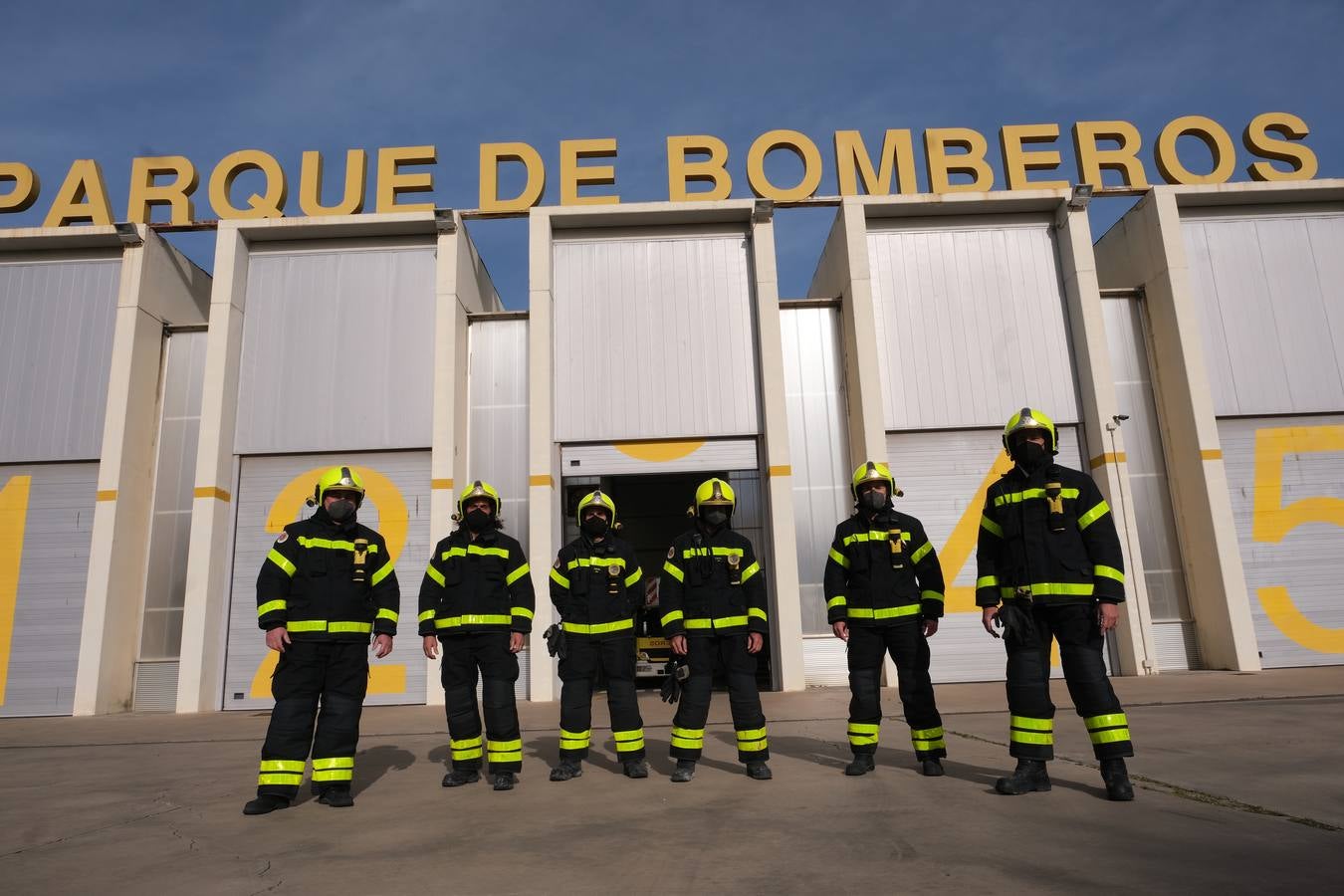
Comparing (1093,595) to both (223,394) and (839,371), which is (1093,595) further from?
(223,394)

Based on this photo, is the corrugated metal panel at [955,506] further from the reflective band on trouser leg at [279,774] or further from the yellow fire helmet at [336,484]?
the reflective band on trouser leg at [279,774]

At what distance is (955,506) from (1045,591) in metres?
9.59

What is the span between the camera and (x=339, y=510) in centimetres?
541

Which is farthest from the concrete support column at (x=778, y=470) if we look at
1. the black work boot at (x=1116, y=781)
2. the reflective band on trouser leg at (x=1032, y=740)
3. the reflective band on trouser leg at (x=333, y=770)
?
the reflective band on trouser leg at (x=333, y=770)

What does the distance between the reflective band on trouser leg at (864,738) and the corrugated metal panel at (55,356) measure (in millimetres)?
14114

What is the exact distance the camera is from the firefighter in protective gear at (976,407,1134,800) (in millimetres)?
4492

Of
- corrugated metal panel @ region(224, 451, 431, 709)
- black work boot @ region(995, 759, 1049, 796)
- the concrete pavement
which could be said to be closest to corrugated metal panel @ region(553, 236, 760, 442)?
corrugated metal panel @ region(224, 451, 431, 709)

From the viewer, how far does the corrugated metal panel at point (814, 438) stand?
44.9 ft

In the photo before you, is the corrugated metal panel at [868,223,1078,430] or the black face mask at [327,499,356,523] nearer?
the black face mask at [327,499,356,523]

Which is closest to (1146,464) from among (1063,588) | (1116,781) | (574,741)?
(1063,588)

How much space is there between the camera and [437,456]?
44.1ft

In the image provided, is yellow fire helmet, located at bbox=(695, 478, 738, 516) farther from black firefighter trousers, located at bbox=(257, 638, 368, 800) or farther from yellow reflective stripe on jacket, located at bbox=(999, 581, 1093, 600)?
black firefighter trousers, located at bbox=(257, 638, 368, 800)

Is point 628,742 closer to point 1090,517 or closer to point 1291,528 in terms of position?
point 1090,517

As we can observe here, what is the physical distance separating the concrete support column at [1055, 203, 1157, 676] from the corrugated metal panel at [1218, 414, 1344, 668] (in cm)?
185
